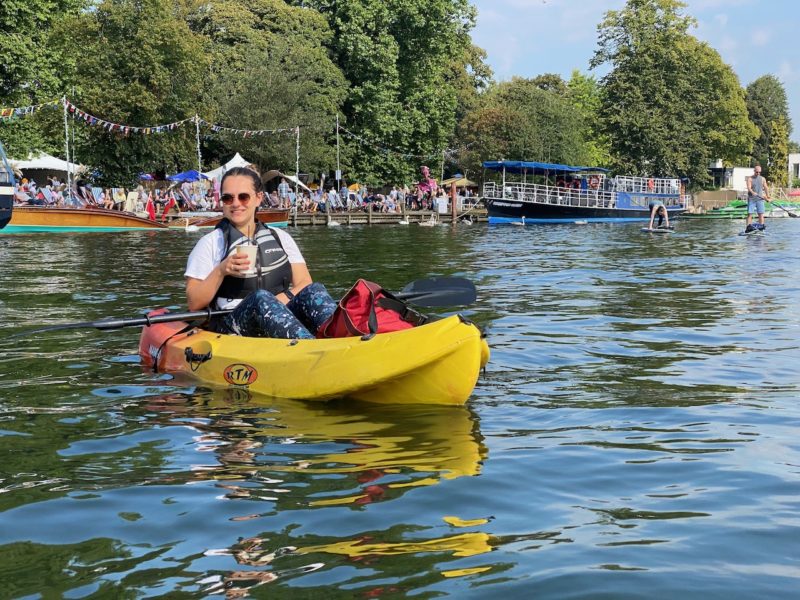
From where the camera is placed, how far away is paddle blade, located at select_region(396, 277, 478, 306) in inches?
288

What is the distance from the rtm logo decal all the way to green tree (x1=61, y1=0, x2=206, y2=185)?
38.8 metres

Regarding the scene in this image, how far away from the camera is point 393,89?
187ft

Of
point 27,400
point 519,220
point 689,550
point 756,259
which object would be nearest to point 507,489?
point 689,550

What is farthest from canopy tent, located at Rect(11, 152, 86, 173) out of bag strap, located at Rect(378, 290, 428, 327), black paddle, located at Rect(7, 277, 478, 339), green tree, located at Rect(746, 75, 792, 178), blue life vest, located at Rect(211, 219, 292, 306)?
green tree, located at Rect(746, 75, 792, 178)

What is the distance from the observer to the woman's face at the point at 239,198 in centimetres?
707

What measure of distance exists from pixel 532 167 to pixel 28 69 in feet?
82.1

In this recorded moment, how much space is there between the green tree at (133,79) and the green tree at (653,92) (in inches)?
1178

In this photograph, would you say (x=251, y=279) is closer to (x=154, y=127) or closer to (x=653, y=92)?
(x=154, y=127)

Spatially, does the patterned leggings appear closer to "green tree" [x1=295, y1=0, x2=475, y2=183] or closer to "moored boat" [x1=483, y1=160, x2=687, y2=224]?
"moored boat" [x1=483, y1=160, x2=687, y2=224]

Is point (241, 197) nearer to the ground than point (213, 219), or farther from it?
farther from it

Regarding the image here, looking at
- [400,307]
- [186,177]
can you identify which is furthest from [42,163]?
[400,307]

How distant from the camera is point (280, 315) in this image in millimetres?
6844

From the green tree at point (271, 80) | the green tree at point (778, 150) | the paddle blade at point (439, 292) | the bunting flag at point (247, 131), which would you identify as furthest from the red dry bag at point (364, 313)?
the green tree at point (778, 150)

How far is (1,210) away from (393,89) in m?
32.8
